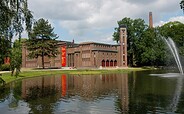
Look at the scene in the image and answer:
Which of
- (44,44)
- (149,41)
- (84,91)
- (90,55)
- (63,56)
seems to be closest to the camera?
(84,91)

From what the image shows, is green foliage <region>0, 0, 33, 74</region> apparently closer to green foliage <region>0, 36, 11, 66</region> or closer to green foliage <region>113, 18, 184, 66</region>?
green foliage <region>0, 36, 11, 66</region>

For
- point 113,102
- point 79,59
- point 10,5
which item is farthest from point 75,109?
point 79,59

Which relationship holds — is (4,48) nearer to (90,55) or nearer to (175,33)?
(90,55)

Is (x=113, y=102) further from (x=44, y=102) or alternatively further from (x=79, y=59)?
(x=79, y=59)

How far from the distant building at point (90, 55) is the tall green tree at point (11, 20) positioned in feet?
269

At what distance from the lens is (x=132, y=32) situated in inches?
4134

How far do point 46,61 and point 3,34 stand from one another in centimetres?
9540

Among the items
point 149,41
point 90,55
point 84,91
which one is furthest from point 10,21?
point 149,41

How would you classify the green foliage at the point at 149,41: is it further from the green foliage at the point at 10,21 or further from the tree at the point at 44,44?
the green foliage at the point at 10,21

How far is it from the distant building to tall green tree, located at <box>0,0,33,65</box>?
3227 inches

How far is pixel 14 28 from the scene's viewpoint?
12719 millimetres

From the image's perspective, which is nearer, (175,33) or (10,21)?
(10,21)

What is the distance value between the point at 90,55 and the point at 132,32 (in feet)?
69.2

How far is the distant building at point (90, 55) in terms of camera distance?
314 ft
